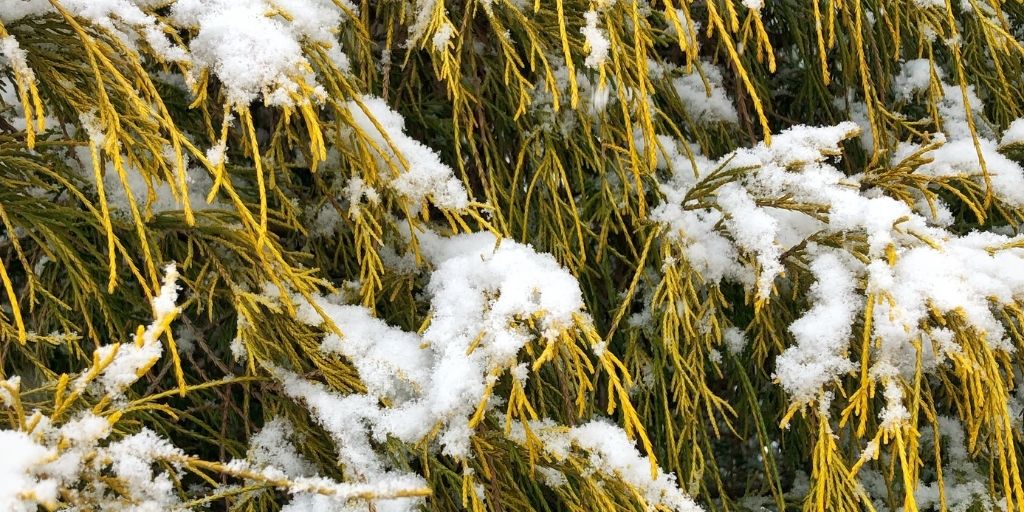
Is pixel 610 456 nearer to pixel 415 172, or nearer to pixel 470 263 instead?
pixel 470 263

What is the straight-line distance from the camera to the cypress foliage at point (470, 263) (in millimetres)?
1469

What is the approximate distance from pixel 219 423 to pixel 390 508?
770 mm

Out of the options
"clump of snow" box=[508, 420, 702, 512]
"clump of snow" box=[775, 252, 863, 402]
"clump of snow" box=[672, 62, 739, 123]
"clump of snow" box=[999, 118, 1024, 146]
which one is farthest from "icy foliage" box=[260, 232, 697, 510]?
"clump of snow" box=[999, 118, 1024, 146]

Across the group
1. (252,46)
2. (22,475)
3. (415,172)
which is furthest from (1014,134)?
(22,475)

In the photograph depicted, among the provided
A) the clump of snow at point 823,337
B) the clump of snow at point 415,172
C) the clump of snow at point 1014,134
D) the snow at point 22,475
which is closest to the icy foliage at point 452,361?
the clump of snow at point 415,172

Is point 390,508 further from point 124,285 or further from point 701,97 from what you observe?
point 701,97

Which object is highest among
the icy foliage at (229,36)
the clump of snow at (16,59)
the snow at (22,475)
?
the icy foliage at (229,36)

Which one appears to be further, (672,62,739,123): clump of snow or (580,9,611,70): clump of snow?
(672,62,739,123): clump of snow

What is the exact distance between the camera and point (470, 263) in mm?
1788

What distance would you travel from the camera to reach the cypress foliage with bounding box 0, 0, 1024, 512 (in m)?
1.47

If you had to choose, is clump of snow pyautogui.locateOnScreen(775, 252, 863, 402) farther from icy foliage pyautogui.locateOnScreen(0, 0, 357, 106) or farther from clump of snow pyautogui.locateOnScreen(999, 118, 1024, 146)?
icy foliage pyautogui.locateOnScreen(0, 0, 357, 106)

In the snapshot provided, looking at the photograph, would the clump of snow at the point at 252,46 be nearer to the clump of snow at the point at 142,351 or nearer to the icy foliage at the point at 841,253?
the clump of snow at the point at 142,351

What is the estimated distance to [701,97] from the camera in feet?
8.15

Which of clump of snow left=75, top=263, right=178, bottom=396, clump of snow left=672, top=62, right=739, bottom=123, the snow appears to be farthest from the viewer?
clump of snow left=672, top=62, right=739, bottom=123
